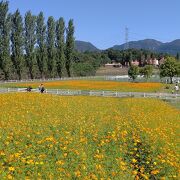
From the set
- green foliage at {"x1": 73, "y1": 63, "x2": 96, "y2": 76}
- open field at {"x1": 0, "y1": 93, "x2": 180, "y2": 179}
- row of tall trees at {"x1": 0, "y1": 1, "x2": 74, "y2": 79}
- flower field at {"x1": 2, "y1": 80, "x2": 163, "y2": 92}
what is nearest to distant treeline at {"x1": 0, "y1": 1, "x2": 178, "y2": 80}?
row of tall trees at {"x1": 0, "y1": 1, "x2": 74, "y2": 79}

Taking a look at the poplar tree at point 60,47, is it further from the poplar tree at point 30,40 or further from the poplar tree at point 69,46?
the poplar tree at point 30,40

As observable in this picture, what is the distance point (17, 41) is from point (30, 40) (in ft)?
18.4

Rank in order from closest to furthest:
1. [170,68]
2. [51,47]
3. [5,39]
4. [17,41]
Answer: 1. [5,39]
2. [17,41]
3. [170,68]
4. [51,47]

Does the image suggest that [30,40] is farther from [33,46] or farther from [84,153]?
[84,153]

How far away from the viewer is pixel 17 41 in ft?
273

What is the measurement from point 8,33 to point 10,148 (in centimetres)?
7323

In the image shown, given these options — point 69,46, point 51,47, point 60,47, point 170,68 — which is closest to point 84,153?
point 170,68

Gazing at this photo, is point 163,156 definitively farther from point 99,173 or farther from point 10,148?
point 10,148

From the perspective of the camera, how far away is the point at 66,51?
9881 centimetres

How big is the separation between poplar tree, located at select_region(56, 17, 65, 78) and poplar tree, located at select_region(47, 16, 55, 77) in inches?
82.0

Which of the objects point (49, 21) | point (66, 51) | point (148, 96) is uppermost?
point (49, 21)

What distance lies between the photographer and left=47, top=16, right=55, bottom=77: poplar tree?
92.5 metres

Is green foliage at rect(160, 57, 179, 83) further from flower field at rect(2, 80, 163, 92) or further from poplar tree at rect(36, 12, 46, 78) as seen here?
poplar tree at rect(36, 12, 46, 78)

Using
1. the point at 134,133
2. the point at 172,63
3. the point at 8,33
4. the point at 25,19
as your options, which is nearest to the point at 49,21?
the point at 25,19
